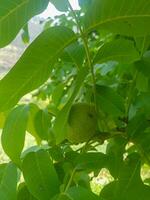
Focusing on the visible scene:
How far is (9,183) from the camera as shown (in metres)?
0.75

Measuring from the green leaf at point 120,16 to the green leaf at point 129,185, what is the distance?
268mm

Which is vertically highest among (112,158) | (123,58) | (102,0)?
(102,0)

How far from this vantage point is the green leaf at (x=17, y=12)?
25.9 inches

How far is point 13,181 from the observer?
29.5 inches

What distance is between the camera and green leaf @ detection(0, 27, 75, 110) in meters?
0.67

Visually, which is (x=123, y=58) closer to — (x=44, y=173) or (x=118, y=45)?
(x=118, y=45)

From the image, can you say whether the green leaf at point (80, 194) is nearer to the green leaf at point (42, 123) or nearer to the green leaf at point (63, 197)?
the green leaf at point (63, 197)

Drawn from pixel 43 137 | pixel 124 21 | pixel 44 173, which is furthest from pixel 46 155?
pixel 124 21

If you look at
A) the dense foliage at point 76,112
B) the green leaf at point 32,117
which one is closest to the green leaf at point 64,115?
the dense foliage at point 76,112

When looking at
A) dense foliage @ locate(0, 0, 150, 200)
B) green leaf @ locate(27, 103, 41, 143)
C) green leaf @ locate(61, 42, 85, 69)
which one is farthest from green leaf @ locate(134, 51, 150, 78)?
green leaf @ locate(27, 103, 41, 143)

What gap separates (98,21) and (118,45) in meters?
0.12

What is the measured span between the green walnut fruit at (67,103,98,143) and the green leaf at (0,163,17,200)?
121 millimetres

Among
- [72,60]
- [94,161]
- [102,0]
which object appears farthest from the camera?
[72,60]

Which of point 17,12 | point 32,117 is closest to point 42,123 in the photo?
point 32,117
